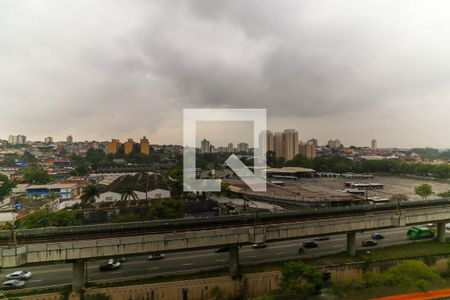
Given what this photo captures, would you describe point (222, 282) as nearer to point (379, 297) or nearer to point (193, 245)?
point (193, 245)

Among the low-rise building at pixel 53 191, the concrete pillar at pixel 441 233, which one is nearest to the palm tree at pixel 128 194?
the low-rise building at pixel 53 191

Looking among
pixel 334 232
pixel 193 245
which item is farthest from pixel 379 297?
pixel 193 245

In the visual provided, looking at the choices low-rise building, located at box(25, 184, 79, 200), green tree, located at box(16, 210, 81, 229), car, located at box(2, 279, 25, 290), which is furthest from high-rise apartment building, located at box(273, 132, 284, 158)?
car, located at box(2, 279, 25, 290)

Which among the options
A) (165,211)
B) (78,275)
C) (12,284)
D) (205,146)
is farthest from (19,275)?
(205,146)

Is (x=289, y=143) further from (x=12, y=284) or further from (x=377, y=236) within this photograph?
(x=12, y=284)

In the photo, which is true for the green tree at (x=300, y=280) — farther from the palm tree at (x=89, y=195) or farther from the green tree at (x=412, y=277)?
the palm tree at (x=89, y=195)

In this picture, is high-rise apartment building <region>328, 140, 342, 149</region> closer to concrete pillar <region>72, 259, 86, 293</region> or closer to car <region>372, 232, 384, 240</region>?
car <region>372, 232, 384, 240</region>
